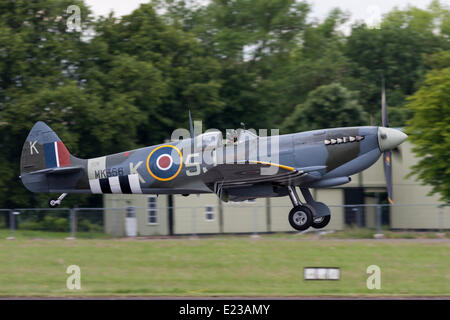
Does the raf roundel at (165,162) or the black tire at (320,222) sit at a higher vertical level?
the raf roundel at (165,162)

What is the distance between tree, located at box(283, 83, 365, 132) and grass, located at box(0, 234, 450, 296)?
377 inches

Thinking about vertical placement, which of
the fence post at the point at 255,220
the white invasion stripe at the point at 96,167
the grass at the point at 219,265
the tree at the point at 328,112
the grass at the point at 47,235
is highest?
the tree at the point at 328,112

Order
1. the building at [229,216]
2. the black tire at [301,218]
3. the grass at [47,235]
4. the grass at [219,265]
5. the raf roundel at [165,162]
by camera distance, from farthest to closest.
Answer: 1. the building at [229,216]
2. the grass at [47,235]
3. the grass at [219,265]
4. the raf roundel at [165,162]
5. the black tire at [301,218]

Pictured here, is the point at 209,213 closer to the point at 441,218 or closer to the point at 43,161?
the point at 441,218

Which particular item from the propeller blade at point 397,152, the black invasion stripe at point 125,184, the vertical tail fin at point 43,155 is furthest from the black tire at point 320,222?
the vertical tail fin at point 43,155

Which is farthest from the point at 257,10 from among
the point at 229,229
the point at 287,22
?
the point at 229,229

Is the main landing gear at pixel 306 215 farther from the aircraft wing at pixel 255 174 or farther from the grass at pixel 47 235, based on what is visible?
the grass at pixel 47 235

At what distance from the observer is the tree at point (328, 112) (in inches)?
1331

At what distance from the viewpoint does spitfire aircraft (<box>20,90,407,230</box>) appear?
1548cm

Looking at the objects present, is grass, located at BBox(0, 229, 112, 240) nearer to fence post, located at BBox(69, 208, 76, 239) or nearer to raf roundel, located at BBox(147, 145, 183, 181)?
fence post, located at BBox(69, 208, 76, 239)

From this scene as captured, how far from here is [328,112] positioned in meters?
34.2

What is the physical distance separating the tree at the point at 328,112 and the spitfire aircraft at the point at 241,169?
1763cm

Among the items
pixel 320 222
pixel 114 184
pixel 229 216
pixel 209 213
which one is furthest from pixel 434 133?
pixel 114 184
